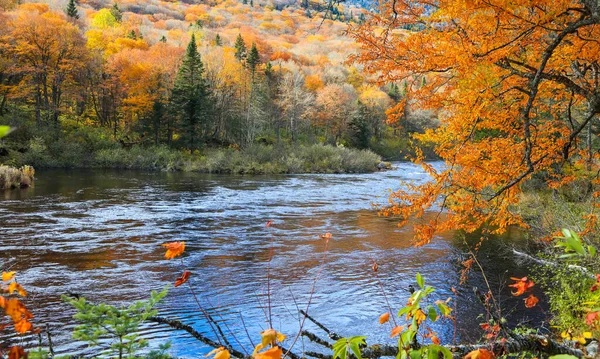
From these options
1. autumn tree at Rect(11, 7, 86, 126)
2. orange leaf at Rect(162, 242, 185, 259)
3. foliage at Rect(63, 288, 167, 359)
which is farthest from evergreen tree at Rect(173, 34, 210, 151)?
orange leaf at Rect(162, 242, 185, 259)

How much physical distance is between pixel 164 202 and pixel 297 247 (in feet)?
31.2

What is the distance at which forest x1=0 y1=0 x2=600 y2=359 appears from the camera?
11.6 feet

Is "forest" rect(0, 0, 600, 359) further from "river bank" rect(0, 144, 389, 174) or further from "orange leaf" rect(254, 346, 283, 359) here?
"river bank" rect(0, 144, 389, 174)

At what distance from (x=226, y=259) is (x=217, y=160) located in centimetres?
2668

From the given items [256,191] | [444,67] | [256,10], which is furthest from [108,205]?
[256,10]

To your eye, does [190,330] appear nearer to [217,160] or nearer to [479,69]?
[479,69]

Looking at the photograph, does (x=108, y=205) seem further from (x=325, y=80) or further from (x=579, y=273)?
(x=325, y=80)

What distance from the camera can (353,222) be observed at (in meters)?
→ 16.2

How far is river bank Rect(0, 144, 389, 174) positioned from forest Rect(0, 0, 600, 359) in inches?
7.8

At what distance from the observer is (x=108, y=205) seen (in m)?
17.9

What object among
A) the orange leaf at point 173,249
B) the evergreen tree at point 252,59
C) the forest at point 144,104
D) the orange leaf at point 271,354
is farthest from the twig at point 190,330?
the evergreen tree at point 252,59

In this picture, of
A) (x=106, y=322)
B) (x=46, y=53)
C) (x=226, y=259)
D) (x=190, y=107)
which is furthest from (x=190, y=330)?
(x=46, y=53)

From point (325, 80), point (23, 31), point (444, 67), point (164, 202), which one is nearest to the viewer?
point (444, 67)

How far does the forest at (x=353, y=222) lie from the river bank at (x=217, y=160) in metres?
0.20
